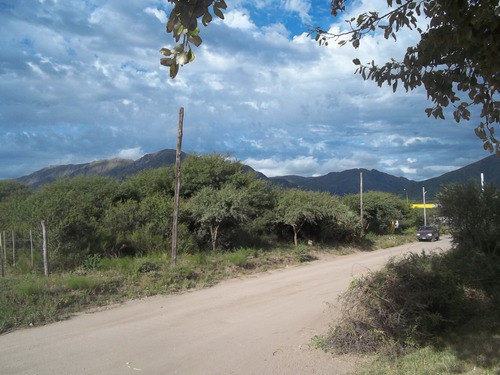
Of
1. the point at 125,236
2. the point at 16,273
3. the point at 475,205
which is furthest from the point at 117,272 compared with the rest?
the point at 475,205

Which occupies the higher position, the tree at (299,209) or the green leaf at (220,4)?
the green leaf at (220,4)

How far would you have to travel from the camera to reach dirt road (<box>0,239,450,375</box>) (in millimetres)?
6320

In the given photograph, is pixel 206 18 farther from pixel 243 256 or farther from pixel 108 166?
pixel 108 166

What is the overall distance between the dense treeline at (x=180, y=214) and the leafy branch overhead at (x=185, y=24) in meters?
14.2

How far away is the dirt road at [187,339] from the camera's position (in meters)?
6.32

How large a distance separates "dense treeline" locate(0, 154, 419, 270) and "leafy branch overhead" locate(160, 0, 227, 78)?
1416 cm

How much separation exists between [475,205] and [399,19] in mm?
6985

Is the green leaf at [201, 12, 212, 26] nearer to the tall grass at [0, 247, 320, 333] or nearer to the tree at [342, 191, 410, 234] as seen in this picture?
the tall grass at [0, 247, 320, 333]

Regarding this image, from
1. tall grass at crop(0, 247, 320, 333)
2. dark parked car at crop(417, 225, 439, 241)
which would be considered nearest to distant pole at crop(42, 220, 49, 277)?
tall grass at crop(0, 247, 320, 333)

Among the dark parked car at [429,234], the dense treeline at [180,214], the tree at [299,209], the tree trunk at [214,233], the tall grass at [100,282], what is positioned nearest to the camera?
the tall grass at [100,282]

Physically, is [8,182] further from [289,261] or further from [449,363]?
[449,363]

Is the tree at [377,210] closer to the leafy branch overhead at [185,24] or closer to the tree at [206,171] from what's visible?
the tree at [206,171]

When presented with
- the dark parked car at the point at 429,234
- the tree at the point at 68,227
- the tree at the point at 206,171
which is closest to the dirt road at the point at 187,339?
the tree at the point at 68,227

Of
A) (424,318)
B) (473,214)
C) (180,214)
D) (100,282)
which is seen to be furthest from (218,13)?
(180,214)
